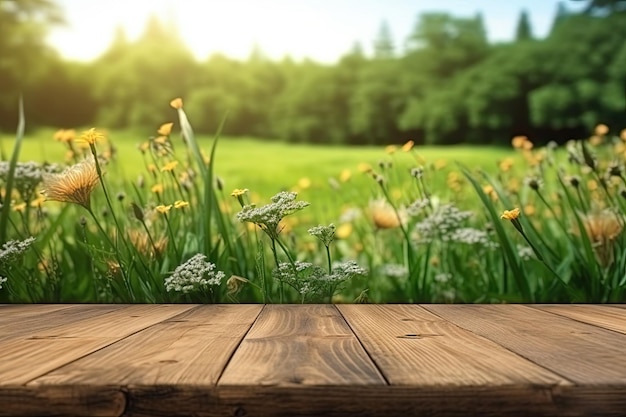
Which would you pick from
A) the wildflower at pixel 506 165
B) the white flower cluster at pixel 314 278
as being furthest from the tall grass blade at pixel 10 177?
the wildflower at pixel 506 165

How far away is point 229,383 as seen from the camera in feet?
2.53

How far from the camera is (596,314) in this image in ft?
4.65

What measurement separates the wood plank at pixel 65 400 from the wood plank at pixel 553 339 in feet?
1.52

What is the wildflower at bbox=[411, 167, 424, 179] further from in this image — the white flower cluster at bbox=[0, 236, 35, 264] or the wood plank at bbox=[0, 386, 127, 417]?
the wood plank at bbox=[0, 386, 127, 417]

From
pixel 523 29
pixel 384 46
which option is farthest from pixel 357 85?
pixel 523 29

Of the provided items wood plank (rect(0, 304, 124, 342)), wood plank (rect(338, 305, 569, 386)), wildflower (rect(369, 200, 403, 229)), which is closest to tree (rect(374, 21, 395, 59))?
wildflower (rect(369, 200, 403, 229))

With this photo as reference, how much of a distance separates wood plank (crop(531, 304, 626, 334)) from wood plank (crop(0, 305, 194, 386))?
2.36ft

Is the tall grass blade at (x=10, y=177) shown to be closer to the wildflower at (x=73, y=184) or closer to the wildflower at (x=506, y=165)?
the wildflower at (x=73, y=184)

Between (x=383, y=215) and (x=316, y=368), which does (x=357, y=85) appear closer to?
(x=383, y=215)

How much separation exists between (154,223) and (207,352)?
1113 mm

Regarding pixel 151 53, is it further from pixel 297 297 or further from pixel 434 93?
pixel 297 297

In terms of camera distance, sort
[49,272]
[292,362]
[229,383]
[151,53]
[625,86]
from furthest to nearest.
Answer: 1. [625,86]
2. [151,53]
3. [49,272]
4. [292,362]
5. [229,383]

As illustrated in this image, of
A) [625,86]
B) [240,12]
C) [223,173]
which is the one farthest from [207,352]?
[625,86]

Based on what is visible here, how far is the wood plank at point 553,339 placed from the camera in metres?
0.84
